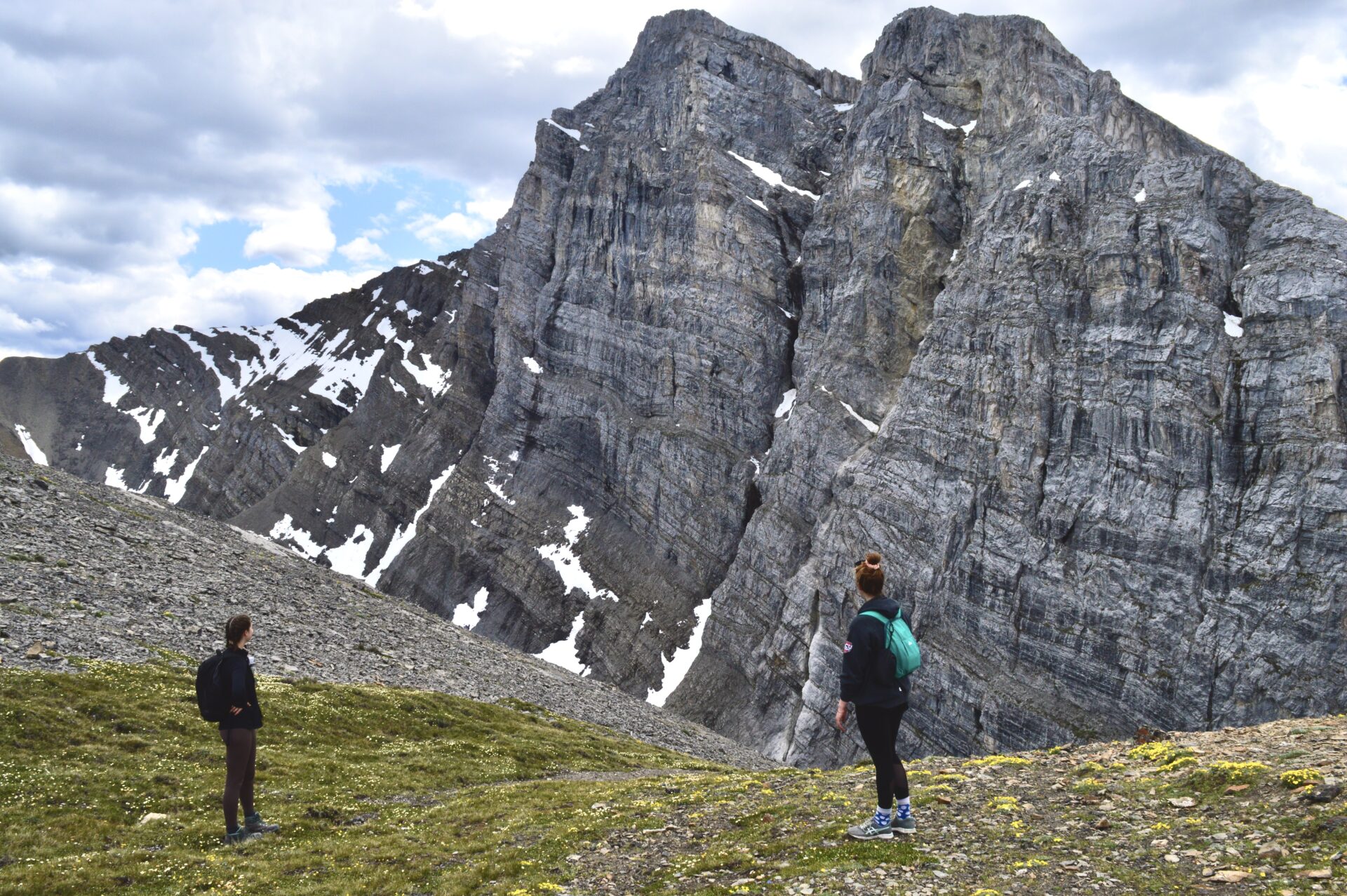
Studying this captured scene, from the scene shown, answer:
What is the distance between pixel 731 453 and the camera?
116062 millimetres

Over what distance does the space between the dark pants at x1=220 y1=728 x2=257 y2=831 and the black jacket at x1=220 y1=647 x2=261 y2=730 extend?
145mm

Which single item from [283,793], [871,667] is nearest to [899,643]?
[871,667]

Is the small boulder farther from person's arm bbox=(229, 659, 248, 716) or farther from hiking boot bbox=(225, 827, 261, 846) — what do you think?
hiking boot bbox=(225, 827, 261, 846)

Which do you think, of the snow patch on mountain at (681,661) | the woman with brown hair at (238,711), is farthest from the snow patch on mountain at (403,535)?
the woman with brown hair at (238,711)

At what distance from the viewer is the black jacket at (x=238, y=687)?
16625 millimetres

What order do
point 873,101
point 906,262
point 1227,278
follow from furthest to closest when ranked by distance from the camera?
point 873,101
point 906,262
point 1227,278

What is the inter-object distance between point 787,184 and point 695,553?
5322cm

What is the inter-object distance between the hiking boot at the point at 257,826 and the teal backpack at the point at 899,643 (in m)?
13.3

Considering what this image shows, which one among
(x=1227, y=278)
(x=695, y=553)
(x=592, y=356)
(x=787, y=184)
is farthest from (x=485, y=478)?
(x=1227, y=278)

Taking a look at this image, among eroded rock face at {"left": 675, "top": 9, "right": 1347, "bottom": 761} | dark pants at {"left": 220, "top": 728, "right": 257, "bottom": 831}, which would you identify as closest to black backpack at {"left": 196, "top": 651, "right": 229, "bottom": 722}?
dark pants at {"left": 220, "top": 728, "right": 257, "bottom": 831}

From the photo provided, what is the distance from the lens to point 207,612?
43.6 metres

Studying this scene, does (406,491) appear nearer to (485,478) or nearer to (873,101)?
(485,478)

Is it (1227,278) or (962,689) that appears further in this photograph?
(962,689)

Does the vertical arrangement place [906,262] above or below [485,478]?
above
